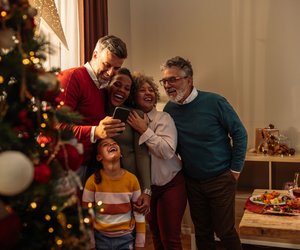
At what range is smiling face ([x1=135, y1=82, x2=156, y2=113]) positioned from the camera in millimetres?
2234

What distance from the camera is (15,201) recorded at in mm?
1068

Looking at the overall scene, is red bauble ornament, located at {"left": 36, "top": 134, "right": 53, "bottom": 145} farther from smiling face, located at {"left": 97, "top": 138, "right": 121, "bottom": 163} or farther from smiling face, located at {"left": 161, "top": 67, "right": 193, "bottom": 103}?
smiling face, located at {"left": 161, "top": 67, "right": 193, "bottom": 103}

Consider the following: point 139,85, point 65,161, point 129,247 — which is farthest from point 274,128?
point 65,161

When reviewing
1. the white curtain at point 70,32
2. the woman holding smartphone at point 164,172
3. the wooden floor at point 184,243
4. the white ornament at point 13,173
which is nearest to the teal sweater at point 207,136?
the woman holding smartphone at point 164,172

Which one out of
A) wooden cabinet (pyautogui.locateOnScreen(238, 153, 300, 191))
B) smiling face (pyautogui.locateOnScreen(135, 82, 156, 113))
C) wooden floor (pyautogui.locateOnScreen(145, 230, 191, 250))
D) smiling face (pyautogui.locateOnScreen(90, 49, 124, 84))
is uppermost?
smiling face (pyautogui.locateOnScreen(90, 49, 124, 84))

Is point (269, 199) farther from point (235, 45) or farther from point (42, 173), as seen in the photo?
point (235, 45)

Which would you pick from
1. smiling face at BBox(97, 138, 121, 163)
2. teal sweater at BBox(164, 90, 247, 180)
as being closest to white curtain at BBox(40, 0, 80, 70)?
teal sweater at BBox(164, 90, 247, 180)

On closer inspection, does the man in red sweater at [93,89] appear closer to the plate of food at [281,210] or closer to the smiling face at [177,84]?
the smiling face at [177,84]

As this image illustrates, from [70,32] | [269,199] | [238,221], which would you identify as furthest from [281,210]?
[70,32]

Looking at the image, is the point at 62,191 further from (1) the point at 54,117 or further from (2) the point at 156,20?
(2) the point at 156,20

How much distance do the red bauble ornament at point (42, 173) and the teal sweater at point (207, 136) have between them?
1444 millimetres

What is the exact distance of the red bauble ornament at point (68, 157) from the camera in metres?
1.18

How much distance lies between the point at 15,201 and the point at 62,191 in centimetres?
14

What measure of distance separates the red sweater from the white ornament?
92 centimetres
